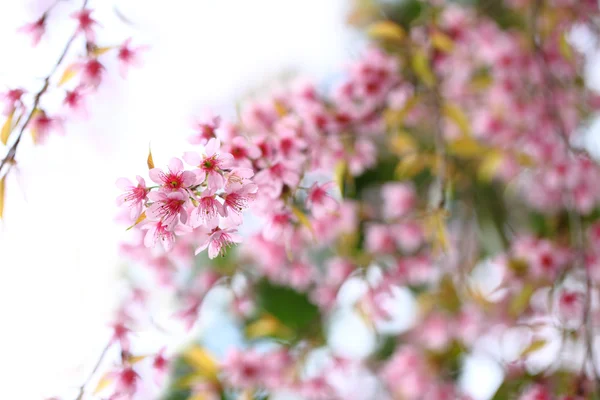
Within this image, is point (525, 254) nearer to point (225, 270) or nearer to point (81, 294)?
point (225, 270)

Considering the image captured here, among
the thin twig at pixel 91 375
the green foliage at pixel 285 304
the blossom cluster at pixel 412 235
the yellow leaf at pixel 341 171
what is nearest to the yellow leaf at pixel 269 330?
the blossom cluster at pixel 412 235

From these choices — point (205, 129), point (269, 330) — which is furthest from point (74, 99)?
point (269, 330)

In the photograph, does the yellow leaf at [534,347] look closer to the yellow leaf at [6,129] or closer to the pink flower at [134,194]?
the pink flower at [134,194]

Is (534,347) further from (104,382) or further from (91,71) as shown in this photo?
(91,71)

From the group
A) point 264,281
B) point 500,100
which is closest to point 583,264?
point 500,100

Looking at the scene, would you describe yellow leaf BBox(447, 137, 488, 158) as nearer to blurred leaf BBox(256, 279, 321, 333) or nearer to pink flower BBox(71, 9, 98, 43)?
blurred leaf BBox(256, 279, 321, 333)

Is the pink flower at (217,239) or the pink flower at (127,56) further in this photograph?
the pink flower at (127,56)
